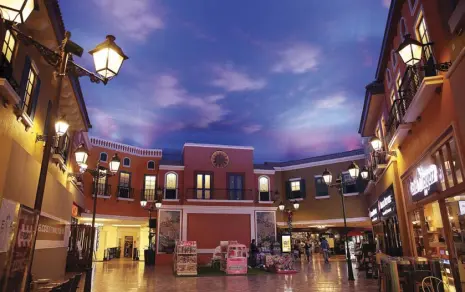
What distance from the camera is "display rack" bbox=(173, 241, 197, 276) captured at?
1534 cm

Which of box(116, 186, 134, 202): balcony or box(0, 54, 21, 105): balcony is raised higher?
box(116, 186, 134, 202): balcony

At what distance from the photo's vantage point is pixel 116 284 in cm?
1245

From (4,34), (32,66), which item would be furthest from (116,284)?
(4,34)

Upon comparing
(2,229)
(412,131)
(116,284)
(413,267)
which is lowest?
(116,284)

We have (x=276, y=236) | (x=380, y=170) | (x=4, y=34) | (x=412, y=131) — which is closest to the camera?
(x=4, y=34)

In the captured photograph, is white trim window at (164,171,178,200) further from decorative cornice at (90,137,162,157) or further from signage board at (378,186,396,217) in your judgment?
signage board at (378,186,396,217)

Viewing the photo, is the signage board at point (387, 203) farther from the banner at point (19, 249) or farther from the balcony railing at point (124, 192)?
the balcony railing at point (124, 192)

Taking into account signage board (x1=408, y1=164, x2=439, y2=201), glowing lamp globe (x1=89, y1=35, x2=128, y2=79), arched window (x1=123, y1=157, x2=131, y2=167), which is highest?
arched window (x1=123, y1=157, x2=131, y2=167)

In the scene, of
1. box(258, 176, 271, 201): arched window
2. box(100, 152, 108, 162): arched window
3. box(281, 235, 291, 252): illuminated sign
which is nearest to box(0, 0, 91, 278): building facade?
box(100, 152, 108, 162): arched window

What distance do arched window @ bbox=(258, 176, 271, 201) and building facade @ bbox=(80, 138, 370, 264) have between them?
0.08 metres

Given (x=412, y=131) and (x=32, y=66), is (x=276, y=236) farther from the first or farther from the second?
(x=32, y=66)

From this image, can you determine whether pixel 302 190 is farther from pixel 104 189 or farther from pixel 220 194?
pixel 104 189

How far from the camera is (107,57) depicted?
4.66 meters

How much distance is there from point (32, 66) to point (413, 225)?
11.6 meters
